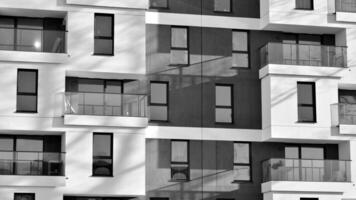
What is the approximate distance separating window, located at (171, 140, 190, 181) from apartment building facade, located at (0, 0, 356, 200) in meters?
0.05

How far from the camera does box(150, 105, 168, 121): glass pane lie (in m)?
40.8

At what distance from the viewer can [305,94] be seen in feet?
138

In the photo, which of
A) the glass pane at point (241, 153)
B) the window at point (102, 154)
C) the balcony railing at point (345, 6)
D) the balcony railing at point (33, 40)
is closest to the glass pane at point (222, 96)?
the glass pane at point (241, 153)

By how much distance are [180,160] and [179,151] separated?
1.30 feet

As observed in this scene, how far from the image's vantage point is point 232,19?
139 feet

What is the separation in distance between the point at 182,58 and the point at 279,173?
6582 mm

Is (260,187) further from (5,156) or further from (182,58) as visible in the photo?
(5,156)

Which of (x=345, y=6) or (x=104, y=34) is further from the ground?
(x=345, y=6)

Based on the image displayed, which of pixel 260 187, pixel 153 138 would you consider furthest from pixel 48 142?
pixel 260 187

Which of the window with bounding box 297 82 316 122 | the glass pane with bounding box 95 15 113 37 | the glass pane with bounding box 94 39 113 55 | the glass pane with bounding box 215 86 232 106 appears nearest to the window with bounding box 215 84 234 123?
the glass pane with bounding box 215 86 232 106

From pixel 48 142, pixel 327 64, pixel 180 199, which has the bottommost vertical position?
pixel 180 199

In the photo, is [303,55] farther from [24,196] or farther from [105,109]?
[24,196]

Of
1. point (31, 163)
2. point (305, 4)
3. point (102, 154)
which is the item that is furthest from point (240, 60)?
point (31, 163)

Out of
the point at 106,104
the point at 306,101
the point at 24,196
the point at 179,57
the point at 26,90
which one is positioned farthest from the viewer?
the point at 306,101
